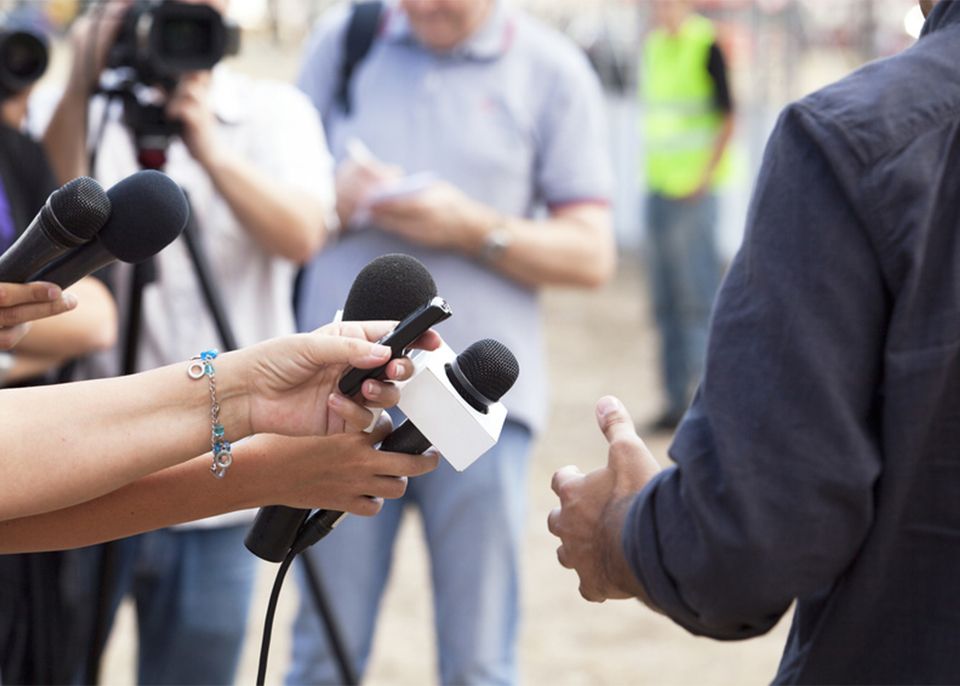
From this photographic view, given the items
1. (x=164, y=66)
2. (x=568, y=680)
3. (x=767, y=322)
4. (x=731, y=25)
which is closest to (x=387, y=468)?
(x=767, y=322)

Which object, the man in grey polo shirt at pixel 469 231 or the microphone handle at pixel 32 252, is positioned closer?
the microphone handle at pixel 32 252

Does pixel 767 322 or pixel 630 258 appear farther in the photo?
pixel 630 258

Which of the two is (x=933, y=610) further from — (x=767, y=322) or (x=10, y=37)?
(x=10, y=37)

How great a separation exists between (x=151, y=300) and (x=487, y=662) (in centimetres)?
100

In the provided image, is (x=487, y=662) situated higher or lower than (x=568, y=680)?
higher

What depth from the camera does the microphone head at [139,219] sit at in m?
1.50

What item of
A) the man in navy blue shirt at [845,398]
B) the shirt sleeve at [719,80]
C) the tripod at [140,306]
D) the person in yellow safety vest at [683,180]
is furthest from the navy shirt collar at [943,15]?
the shirt sleeve at [719,80]

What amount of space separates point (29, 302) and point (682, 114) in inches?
212

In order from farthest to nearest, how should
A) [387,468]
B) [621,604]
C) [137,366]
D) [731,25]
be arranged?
[731,25] → [621,604] → [137,366] → [387,468]

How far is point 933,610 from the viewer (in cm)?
125

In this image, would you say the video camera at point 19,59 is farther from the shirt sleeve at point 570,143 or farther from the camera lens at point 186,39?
the shirt sleeve at point 570,143

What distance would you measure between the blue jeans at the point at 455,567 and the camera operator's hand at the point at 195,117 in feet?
2.52

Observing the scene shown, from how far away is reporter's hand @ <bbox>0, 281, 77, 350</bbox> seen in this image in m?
1.55

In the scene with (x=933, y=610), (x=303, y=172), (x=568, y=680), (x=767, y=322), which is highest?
(x=303, y=172)
